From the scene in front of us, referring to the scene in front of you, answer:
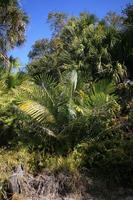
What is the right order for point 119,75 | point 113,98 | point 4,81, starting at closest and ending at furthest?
point 113,98
point 4,81
point 119,75

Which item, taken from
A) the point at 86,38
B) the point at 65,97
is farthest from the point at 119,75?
the point at 65,97

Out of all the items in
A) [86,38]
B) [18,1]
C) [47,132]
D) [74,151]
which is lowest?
[74,151]

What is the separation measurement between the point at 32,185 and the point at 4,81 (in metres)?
3.75

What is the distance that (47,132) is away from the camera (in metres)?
5.50

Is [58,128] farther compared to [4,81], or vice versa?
[4,81]

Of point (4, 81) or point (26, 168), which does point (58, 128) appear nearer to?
point (26, 168)

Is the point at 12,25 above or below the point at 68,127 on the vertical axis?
above

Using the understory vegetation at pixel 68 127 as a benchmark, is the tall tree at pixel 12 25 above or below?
above

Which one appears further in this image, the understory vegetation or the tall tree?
the tall tree

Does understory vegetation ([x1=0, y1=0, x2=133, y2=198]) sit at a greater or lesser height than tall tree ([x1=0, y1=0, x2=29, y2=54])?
lesser

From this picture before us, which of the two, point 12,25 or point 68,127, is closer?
point 68,127

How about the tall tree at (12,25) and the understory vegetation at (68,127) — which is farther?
the tall tree at (12,25)

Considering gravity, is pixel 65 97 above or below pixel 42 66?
below

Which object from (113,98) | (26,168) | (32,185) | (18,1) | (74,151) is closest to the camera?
(32,185)
